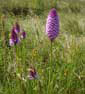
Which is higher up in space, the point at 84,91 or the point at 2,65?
the point at 2,65

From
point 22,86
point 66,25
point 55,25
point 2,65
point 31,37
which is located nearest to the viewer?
point 55,25

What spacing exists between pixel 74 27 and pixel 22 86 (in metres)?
Answer: 5.04

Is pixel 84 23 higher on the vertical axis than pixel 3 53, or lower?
higher

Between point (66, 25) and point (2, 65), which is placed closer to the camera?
point (2, 65)

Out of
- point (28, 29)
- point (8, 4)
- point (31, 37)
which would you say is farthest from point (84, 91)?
point (8, 4)

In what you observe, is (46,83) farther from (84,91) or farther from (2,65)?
(2,65)

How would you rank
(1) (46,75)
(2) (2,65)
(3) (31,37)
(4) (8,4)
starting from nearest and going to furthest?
(1) (46,75) < (2) (2,65) < (3) (31,37) < (4) (8,4)

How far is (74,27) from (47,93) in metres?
5.10

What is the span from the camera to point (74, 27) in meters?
7.34

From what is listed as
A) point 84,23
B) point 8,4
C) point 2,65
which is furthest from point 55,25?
point 8,4

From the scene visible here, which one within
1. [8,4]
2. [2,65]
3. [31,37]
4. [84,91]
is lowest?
[84,91]

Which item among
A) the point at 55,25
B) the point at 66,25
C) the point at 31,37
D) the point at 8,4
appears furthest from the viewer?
the point at 8,4

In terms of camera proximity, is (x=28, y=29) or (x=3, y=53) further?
(x=28, y=29)

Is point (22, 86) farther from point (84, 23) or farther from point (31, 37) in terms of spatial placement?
point (84, 23)
